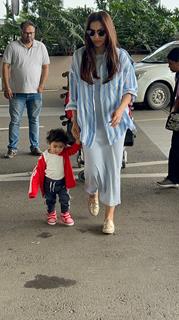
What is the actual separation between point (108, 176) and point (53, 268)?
970 millimetres

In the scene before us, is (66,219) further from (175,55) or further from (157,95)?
(157,95)

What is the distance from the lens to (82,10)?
17.2 meters

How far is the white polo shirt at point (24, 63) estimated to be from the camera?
6.95 m

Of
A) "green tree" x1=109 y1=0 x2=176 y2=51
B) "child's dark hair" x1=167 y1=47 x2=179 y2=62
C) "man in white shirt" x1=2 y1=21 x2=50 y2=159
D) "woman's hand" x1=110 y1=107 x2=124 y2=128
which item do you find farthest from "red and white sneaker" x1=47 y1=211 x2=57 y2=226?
"green tree" x1=109 y1=0 x2=176 y2=51

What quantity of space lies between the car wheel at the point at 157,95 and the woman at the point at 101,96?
7.70 meters

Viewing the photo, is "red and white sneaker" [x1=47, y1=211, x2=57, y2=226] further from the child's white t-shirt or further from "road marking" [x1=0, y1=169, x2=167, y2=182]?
"road marking" [x1=0, y1=169, x2=167, y2=182]

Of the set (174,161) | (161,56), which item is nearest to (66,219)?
(174,161)

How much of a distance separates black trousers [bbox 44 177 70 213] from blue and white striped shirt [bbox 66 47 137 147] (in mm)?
582

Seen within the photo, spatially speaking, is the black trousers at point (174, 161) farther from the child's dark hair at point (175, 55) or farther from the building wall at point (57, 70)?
the building wall at point (57, 70)

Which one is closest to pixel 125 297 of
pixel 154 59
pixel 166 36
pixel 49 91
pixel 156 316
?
pixel 156 316

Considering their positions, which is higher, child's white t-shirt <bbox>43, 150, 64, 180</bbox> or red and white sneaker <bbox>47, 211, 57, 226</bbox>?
child's white t-shirt <bbox>43, 150, 64, 180</bbox>

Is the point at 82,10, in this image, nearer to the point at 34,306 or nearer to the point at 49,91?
the point at 49,91

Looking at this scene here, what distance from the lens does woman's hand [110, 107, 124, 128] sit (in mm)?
4113

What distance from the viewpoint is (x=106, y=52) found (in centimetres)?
408
